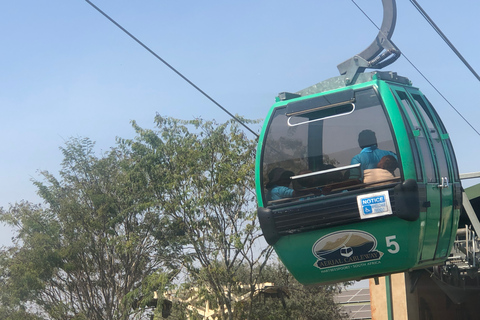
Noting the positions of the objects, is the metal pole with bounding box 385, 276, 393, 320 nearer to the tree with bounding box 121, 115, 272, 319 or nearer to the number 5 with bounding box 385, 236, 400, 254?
the tree with bounding box 121, 115, 272, 319

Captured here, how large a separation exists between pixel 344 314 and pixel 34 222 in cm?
1609

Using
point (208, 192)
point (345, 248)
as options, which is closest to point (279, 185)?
point (345, 248)

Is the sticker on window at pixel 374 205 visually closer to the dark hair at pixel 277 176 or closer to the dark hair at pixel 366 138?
the dark hair at pixel 366 138

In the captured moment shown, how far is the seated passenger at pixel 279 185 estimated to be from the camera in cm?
754

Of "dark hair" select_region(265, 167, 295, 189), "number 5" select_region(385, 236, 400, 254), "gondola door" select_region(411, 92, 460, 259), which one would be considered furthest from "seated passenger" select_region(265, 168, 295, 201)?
"gondola door" select_region(411, 92, 460, 259)

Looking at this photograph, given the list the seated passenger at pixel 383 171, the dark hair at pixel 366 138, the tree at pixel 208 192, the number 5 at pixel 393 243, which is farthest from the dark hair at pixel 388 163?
the tree at pixel 208 192

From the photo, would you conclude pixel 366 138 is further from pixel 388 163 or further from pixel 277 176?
pixel 277 176

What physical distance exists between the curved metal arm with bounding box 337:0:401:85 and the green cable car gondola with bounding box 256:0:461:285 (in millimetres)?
100

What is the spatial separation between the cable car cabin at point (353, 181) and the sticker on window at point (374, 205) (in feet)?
0.03

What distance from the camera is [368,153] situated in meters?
7.11

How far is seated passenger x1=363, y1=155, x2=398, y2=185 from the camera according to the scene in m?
7.04

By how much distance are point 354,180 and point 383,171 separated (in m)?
0.32

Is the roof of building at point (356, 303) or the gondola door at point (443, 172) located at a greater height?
the gondola door at point (443, 172)

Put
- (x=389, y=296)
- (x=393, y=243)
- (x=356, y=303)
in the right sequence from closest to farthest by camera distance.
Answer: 1. (x=393, y=243)
2. (x=389, y=296)
3. (x=356, y=303)
